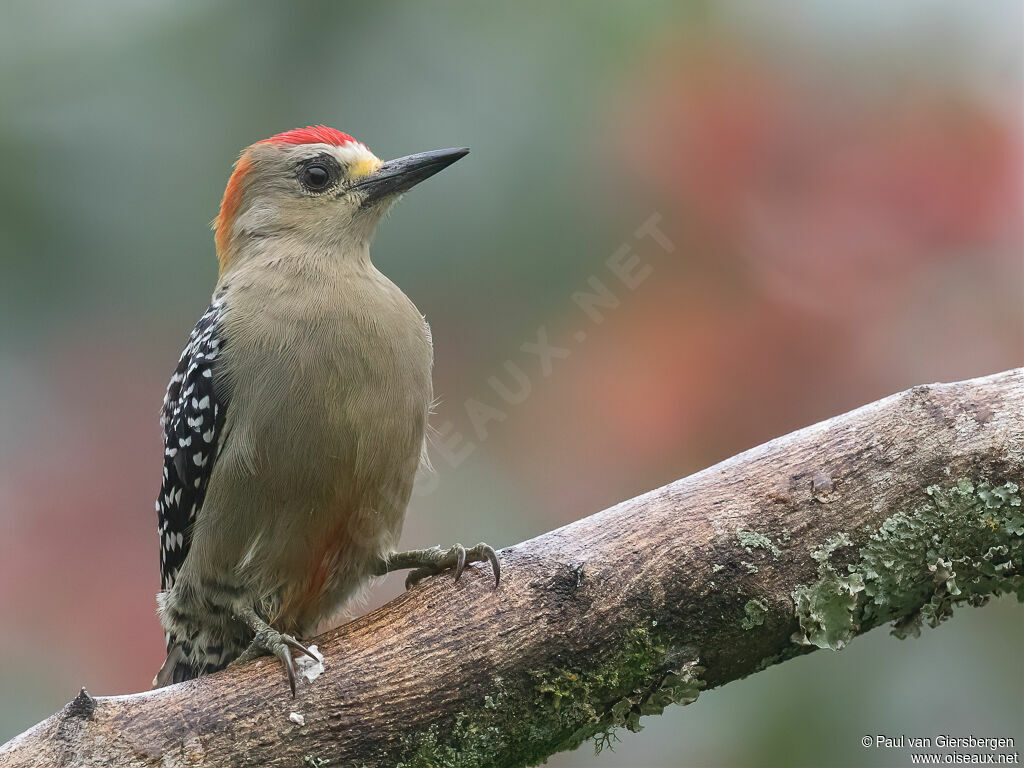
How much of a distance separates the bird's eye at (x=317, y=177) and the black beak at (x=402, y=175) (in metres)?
0.14

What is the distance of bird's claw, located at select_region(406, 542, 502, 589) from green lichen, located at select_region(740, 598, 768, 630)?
83 centimetres

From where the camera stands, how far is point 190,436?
4027mm

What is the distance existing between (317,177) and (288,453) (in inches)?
57.6

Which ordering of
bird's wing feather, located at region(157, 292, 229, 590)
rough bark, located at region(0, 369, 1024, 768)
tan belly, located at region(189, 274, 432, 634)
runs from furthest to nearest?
bird's wing feather, located at region(157, 292, 229, 590) < tan belly, located at region(189, 274, 432, 634) < rough bark, located at region(0, 369, 1024, 768)

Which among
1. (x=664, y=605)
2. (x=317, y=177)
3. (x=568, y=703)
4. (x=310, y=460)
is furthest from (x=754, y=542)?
(x=317, y=177)

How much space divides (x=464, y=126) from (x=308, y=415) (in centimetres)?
282

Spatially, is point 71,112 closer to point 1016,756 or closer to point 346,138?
point 346,138

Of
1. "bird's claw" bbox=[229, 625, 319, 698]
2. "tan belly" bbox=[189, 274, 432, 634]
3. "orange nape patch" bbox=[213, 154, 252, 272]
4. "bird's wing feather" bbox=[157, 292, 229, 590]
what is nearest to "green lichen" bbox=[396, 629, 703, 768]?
"bird's claw" bbox=[229, 625, 319, 698]

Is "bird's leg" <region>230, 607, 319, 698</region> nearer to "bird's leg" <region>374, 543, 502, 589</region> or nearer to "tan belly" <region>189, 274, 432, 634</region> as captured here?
"tan belly" <region>189, 274, 432, 634</region>

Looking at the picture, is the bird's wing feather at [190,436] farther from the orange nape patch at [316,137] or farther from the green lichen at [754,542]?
the green lichen at [754,542]

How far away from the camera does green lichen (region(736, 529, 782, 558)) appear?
3.40 metres

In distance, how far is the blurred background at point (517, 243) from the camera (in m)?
5.67

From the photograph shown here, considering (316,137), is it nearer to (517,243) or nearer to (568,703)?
(517,243)

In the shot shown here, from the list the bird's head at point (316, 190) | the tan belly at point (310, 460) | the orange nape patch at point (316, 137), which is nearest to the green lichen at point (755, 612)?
the tan belly at point (310, 460)
